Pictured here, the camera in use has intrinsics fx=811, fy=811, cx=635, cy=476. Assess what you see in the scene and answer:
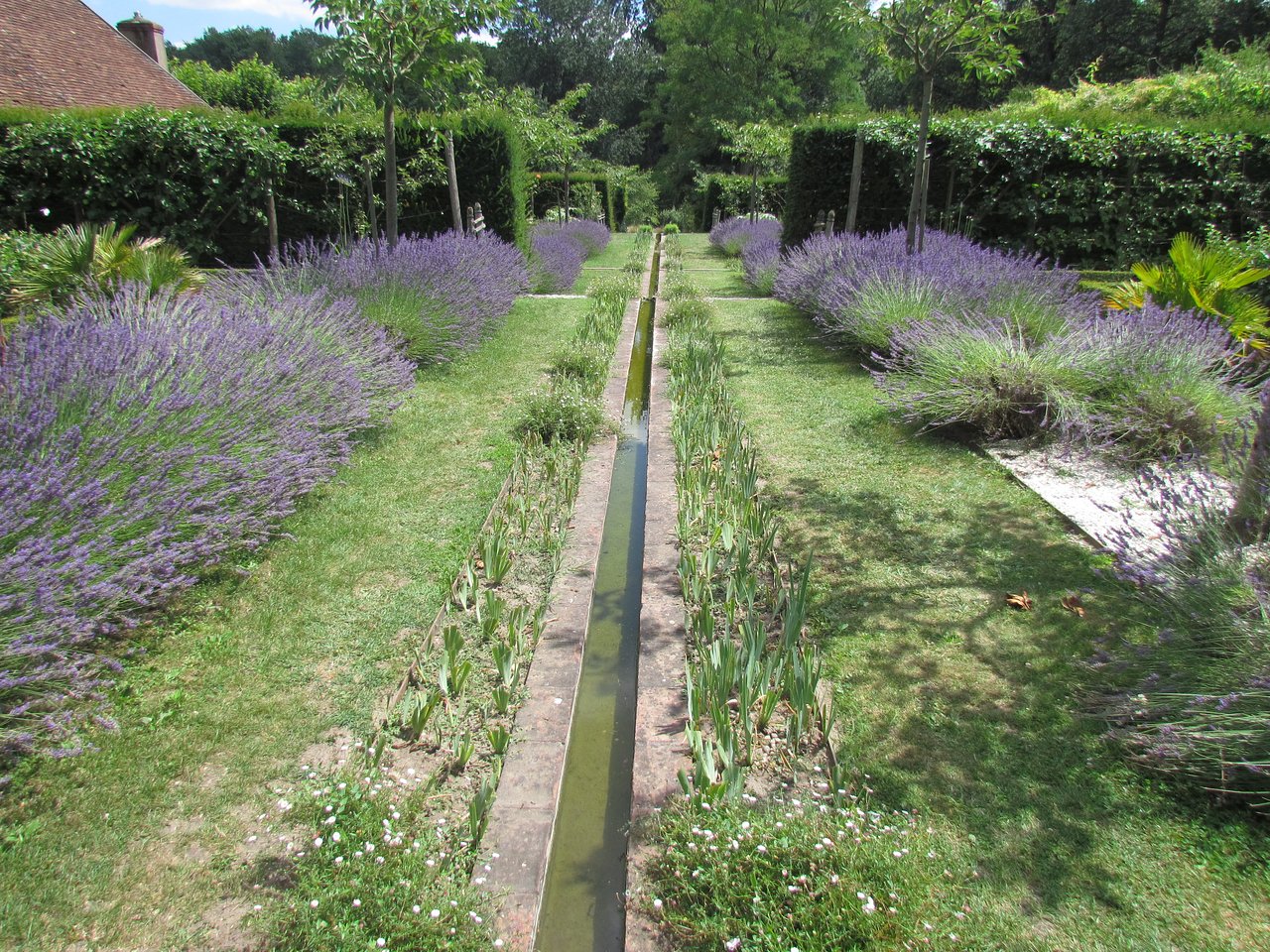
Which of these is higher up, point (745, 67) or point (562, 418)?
point (745, 67)

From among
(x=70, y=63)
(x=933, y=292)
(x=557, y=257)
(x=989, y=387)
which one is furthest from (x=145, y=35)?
(x=989, y=387)

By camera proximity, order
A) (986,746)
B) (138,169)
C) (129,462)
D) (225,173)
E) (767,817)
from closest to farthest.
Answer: (767,817), (986,746), (129,462), (138,169), (225,173)

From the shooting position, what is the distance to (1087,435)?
16.8 ft

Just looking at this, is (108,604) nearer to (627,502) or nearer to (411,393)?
(627,502)

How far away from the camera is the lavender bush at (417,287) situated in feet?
23.4

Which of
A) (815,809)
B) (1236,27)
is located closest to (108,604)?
(815,809)

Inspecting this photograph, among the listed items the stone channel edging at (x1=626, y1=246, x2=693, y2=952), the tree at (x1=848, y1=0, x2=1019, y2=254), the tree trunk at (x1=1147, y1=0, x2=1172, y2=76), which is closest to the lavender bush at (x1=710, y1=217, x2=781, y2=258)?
the tree at (x1=848, y1=0, x2=1019, y2=254)

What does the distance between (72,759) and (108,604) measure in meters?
0.56

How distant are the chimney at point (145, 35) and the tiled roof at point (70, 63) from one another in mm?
1878

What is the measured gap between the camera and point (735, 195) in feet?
98.8

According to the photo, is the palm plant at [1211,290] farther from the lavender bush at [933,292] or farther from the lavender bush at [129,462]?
the lavender bush at [129,462]

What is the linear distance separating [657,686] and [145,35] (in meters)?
26.3

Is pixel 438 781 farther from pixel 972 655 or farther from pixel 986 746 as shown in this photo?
pixel 972 655

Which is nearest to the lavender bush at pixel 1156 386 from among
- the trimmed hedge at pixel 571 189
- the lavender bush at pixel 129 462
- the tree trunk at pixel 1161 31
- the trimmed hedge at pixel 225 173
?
the lavender bush at pixel 129 462
